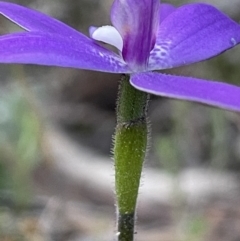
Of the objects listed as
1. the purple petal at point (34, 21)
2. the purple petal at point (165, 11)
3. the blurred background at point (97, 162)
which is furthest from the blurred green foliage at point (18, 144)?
the purple petal at point (34, 21)

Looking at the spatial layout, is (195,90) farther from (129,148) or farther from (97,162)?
(97,162)

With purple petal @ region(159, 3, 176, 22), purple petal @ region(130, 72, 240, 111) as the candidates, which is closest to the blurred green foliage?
purple petal @ region(159, 3, 176, 22)

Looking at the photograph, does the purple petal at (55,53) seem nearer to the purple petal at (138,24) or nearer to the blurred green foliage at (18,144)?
the purple petal at (138,24)

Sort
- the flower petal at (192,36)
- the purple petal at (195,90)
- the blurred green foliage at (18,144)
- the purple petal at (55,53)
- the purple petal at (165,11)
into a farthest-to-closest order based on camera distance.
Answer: the blurred green foliage at (18,144)
the purple petal at (165,11)
the flower petal at (192,36)
the purple petal at (55,53)
the purple petal at (195,90)

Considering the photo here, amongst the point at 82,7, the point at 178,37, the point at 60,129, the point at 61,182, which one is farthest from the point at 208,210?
the point at 82,7

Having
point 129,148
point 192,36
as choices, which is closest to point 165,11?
point 192,36

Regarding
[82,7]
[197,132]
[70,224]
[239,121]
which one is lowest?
[70,224]

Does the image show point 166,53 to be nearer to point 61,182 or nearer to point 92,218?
point 92,218

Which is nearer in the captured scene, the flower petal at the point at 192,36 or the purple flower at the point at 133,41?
the purple flower at the point at 133,41
